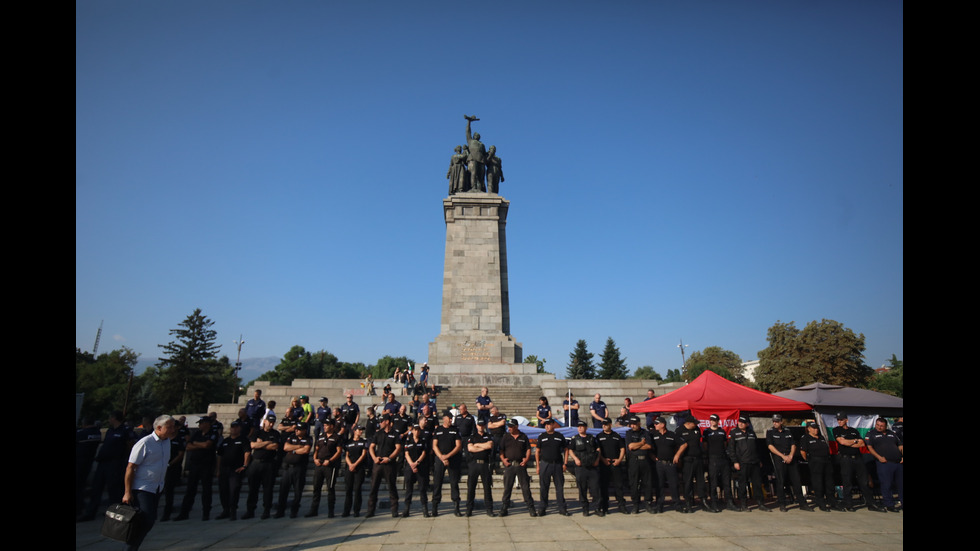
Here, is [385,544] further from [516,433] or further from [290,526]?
[516,433]

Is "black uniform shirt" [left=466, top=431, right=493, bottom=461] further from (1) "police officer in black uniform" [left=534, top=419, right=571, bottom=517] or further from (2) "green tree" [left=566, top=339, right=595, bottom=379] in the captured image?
(2) "green tree" [left=566, top=339, right=595, bottom=379]

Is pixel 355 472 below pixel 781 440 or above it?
below

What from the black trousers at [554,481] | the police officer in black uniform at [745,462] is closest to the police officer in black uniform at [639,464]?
the black trousers at [554,481]

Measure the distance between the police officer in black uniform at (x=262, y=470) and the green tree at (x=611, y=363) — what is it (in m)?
56.7

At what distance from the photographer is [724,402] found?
12180 millimetres

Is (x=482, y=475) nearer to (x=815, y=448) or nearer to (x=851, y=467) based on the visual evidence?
(x=815, y=448)

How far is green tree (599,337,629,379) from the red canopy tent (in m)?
51.2

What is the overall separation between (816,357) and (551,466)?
31.5m

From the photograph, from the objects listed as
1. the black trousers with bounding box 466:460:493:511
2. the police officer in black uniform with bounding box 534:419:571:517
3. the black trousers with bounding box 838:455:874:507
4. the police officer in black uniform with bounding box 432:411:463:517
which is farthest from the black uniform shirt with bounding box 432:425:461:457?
the black trousers with bounding box 838:455:874:507

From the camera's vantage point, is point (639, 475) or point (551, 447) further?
point (639, 475)

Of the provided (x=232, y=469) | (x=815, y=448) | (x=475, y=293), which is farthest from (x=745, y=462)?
(x=475, y=293)

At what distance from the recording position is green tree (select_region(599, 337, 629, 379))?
6266cm

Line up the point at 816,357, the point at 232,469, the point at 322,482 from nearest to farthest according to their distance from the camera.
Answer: the point at 232,469
the point at 322,482
the point at 816,357
